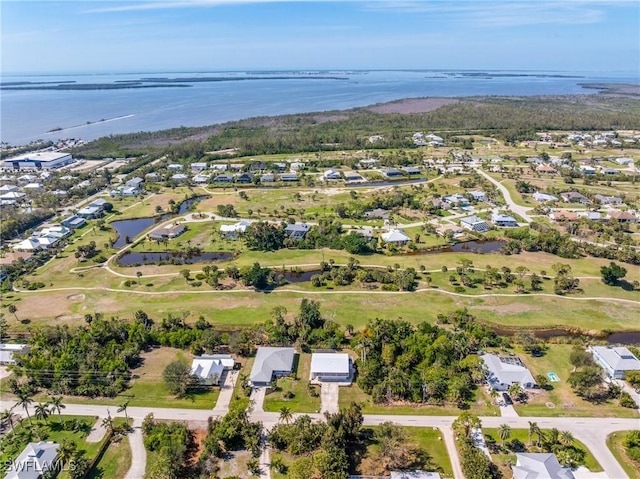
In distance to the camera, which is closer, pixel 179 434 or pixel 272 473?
pixel 272 473

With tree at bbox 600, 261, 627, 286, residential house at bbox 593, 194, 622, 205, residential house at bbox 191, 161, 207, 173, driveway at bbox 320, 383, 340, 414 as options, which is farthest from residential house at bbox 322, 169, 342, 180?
driveway at bbox 320, 383, 340, 414

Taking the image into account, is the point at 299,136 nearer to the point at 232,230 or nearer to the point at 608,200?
the point at 232,230

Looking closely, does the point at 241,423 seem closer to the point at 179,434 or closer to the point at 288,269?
the point at 179,434

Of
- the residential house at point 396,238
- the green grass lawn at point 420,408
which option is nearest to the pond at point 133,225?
the residential house at point 396,238

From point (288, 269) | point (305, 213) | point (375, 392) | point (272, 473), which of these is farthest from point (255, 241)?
point (272, 473)

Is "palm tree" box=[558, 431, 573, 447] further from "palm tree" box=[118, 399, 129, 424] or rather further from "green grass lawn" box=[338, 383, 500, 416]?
"palm tree" box=[118, 399, 129, 424]

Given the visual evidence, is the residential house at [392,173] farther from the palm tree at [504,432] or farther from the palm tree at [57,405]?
the palm tree at [57,405]
